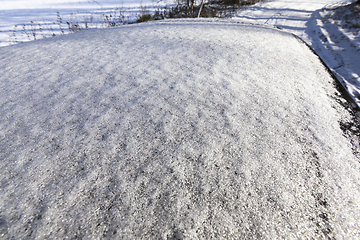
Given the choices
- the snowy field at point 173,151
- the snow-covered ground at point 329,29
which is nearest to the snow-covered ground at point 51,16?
the snowy field at point 173,151

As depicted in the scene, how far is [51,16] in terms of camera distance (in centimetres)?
727

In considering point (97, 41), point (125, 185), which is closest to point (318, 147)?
point (125, 185)

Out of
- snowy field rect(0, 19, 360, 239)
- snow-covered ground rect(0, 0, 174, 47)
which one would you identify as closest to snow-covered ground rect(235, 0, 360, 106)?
snowy field rect(0, 19, 360, 239)

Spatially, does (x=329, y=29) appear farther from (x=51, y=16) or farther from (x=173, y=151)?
(x=51, y=16)

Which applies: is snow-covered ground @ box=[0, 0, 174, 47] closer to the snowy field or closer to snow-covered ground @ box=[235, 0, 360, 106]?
the snowy field

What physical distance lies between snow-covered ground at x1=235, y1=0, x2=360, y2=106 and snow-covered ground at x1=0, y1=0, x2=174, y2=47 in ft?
14.9

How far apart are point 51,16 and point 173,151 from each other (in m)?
8.80

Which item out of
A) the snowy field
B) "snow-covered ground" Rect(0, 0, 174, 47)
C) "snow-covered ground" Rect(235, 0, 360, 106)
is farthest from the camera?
"snow-covered ground" Rect(0, 0, 174, 47)

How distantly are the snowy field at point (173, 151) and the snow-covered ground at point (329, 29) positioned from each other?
1.27m

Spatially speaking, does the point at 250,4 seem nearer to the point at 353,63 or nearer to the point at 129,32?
the point at 353,63

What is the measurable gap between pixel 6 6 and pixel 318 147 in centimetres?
1254

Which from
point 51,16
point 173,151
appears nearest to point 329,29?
point 173,151

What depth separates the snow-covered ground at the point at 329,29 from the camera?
345 cm

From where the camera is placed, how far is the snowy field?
1.02m
